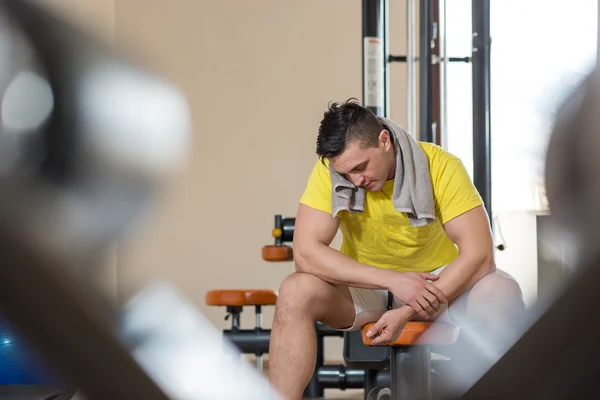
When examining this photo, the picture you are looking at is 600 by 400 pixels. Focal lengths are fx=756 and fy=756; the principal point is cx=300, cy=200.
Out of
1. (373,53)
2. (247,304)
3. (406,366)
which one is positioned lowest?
(247,304)

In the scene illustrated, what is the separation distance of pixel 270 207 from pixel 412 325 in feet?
10.3

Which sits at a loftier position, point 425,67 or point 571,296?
point 425,67

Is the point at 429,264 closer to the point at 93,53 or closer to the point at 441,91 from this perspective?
the point at 441,91

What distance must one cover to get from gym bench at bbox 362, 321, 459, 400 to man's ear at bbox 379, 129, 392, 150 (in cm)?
38

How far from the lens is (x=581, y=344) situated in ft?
0.75

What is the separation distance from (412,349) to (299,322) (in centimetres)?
26

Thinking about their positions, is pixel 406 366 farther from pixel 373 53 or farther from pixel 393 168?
pixel 373 53

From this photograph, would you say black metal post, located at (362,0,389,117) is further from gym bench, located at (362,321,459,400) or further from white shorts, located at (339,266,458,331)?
gym bench, located at (362,321,459,400)

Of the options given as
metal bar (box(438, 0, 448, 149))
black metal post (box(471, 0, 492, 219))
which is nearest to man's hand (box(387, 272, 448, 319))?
black metal post (box(471, 0, 492, 219))

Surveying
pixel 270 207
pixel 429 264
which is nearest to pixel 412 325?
pixel 429 264

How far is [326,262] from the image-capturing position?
5.35 feet

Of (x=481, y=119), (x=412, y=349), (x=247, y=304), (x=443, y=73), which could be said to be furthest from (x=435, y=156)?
(x=247, y=304)

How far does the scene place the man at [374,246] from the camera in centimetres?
157

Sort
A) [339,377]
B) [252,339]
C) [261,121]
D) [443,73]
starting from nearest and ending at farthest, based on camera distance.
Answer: [443,73] < [339,377] < [252,339] < [261,121]
